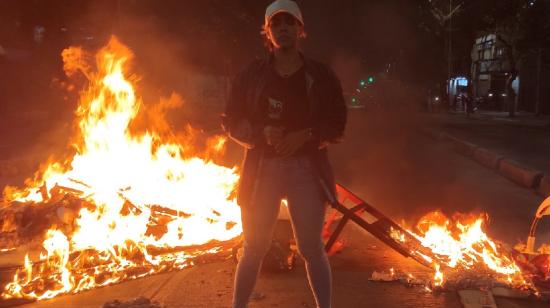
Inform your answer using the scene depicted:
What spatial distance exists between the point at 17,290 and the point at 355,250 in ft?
10.1

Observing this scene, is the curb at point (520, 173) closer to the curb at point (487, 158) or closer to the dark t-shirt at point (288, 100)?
the curb at point (487, 158)

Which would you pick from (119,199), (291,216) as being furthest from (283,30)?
(119,199)

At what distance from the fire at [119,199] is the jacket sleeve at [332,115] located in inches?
97.4

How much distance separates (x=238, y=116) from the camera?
10.6 ft

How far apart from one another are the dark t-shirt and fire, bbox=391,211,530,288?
6.86ft

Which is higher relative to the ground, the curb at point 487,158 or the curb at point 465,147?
the curb at point 465,147

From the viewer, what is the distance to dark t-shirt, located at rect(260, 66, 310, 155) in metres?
3.11

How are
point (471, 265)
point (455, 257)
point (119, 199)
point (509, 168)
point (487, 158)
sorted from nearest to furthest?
1. point (471, 265)
2. point (455, 257)
3. point (119, 199)
4. point (509, 168)
5. point (487, 158)

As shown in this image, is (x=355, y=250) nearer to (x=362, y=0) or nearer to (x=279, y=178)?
(x=279, y=178)

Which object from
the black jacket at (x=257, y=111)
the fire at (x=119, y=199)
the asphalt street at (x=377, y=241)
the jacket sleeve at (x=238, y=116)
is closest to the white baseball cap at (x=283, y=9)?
the black jacket at (x=257, y=111)

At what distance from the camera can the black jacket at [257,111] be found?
311cm

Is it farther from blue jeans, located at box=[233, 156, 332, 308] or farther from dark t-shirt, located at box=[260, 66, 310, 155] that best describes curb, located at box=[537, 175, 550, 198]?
dark t-shirt, located at box=[260, 66, 310, 155]

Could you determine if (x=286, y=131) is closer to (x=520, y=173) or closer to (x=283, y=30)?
(x=283, y=30)

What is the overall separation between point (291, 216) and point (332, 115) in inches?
24.6
